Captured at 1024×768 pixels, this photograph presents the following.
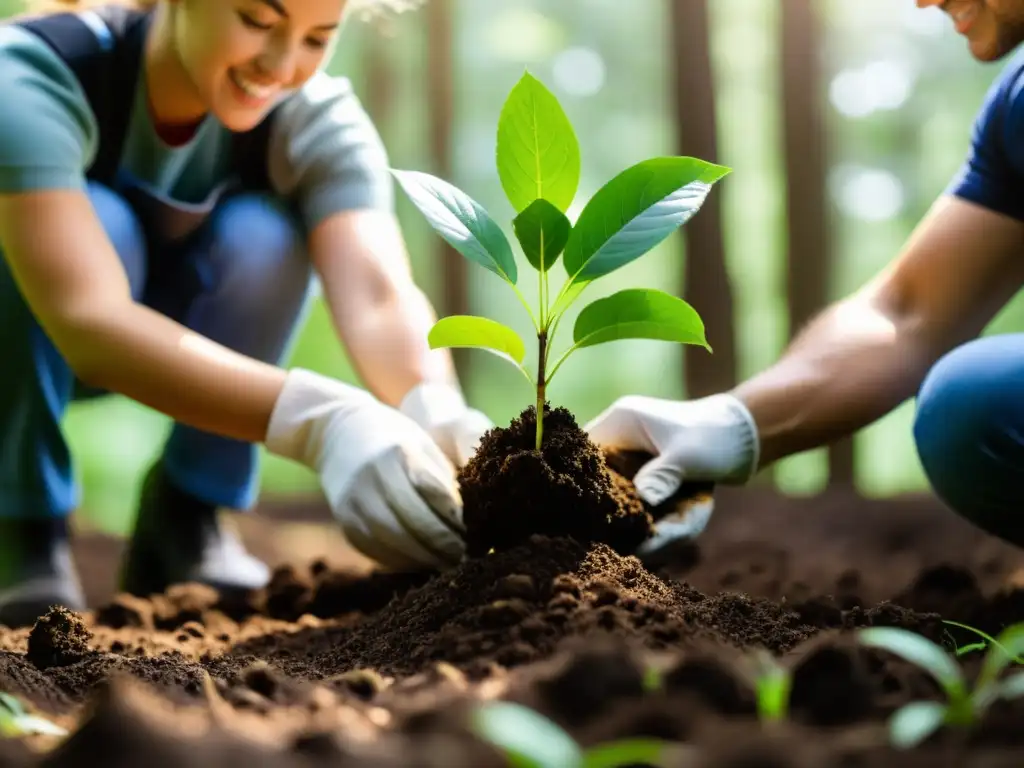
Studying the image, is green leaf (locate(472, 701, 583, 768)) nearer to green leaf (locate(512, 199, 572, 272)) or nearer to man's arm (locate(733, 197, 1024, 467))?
green leaf (locate(512, 199, 572, 272))

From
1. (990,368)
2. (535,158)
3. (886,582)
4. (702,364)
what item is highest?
(535,158)

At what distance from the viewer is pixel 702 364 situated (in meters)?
4.09

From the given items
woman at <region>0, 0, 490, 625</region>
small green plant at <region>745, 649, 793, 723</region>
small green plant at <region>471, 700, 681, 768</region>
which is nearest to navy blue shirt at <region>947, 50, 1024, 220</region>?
woman at <region>0, 0, 490, 625</region>

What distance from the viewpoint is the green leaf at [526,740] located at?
593 mm

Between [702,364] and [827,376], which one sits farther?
[702,364]

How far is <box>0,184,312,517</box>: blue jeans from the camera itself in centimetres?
183

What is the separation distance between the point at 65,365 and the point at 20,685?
0.98m

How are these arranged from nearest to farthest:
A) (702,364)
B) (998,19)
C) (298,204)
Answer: (998,19) → (298,204) → (702,364)

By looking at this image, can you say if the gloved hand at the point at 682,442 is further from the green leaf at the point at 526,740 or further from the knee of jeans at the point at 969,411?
the green leaf at the point at 526,740

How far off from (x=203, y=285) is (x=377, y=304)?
1.19 ft

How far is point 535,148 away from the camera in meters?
1.22

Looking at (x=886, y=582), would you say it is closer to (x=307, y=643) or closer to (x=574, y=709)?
(x=307, y=643)

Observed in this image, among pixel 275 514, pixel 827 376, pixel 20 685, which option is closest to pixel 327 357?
pixel 275 514

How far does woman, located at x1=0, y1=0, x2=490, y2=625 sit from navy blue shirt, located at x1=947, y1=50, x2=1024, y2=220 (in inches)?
35.2
